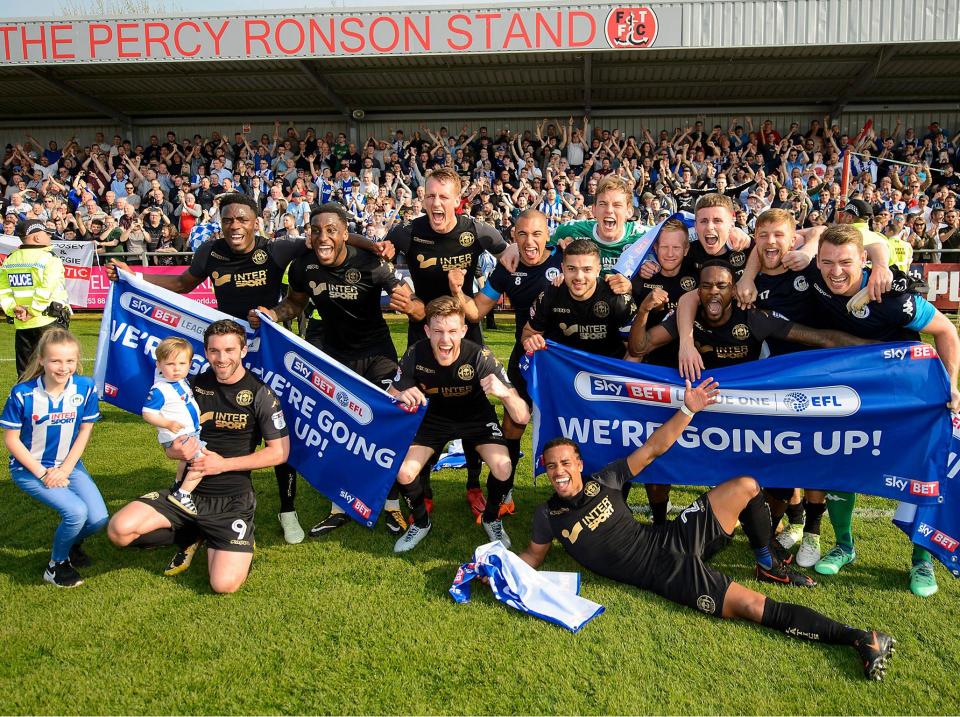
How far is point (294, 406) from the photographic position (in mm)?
5680

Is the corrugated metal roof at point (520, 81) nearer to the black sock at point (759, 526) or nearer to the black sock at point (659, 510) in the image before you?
the black sock at point (659, 510)

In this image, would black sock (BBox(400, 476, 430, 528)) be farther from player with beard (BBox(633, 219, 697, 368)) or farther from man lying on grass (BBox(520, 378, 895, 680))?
player with beard (BBox(633, 219, 697, 368))

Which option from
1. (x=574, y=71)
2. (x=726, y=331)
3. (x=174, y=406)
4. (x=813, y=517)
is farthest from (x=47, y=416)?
(x=574, y=71)

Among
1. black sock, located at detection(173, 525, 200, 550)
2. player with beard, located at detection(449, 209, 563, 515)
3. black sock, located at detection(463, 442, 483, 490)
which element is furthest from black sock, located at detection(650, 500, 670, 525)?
black sock, located at detection(173, 525, 200, 550)

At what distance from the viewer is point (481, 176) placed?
70.9 feet

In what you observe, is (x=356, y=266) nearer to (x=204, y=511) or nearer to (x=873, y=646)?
(x=204, y=511)

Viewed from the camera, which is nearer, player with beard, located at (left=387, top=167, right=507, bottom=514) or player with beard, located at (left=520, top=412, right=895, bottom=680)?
player with beard, located at (left=520, top=412, right=895, bottom=680)

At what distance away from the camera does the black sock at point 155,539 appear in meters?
4.80

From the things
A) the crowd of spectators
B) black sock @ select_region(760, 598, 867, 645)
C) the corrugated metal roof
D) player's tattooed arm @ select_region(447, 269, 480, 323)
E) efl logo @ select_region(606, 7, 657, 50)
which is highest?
efl logo @ select_region(606, 7, 657, 50)

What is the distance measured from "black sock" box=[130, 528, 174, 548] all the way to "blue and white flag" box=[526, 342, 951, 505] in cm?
258

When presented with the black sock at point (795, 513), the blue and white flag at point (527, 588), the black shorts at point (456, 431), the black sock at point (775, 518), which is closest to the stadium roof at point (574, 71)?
the black shorts at point (456, 431)

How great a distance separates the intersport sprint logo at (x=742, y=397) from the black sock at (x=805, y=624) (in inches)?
51.3

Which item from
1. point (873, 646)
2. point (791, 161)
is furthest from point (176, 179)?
point (873, 646)

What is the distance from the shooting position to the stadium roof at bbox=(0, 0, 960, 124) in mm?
19828
